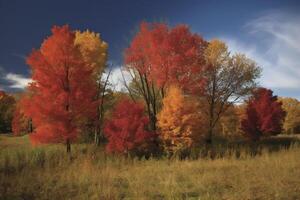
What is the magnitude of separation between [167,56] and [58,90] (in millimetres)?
9592

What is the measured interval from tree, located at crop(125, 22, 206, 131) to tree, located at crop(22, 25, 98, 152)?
658 centimetres

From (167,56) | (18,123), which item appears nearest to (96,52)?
(167,56)

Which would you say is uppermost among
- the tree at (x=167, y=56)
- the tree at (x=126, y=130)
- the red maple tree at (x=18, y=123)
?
the tree at (x=167, y=56)

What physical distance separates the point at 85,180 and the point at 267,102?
30.6 meters

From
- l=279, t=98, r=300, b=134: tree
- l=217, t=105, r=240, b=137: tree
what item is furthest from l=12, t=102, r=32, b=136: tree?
l=279, t=98, r=300, b=134: tree

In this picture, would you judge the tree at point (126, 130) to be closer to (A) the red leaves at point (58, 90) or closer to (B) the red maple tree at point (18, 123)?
(A) the red leaves at point (58, 90)

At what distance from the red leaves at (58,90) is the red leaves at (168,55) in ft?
21.8

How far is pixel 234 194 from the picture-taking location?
7832mm

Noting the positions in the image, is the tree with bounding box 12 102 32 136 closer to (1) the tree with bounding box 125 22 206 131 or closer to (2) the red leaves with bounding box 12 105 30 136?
(2) the red leaves with bounding box 12 105 30 136

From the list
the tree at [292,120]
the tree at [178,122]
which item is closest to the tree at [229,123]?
the tree at [178,122]

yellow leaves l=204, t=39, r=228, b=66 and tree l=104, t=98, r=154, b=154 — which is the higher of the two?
yellow leaves l=204, t=39, r=228, b=66

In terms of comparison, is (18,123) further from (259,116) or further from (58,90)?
(259,116)

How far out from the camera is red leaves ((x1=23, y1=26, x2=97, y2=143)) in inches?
786

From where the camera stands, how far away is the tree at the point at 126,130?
22203mm
